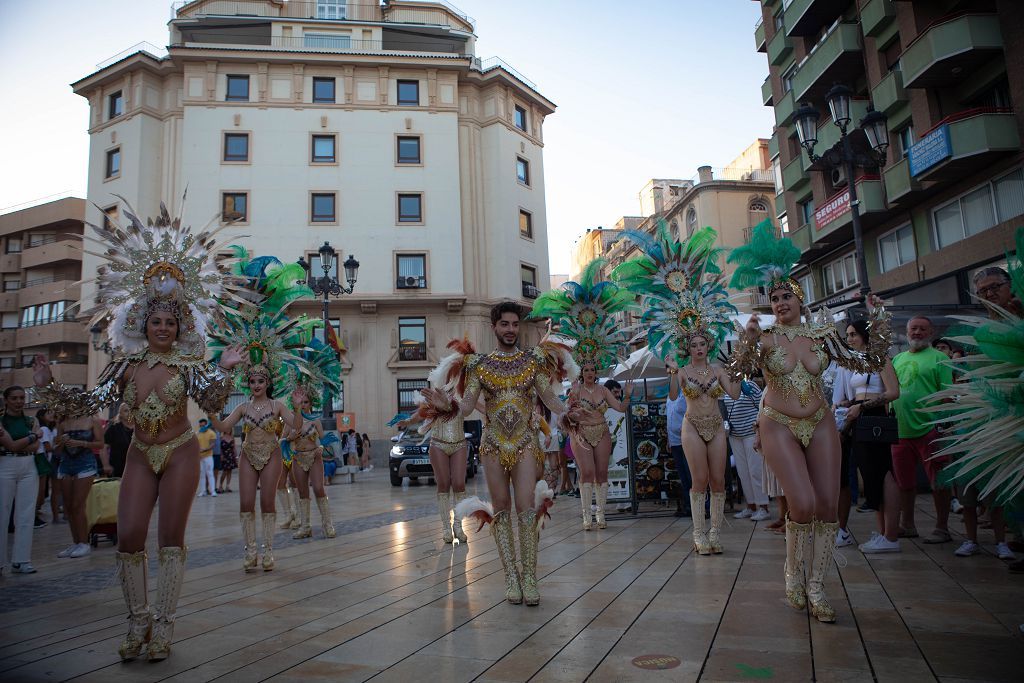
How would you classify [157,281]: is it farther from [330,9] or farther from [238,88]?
[330,9]

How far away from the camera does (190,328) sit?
484 centimetres

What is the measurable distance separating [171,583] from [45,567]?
16.4ft

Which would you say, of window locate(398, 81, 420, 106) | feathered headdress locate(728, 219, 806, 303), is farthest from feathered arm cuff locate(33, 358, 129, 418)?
window locate(398, 81, 420, 106)

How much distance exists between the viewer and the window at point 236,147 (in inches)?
1329

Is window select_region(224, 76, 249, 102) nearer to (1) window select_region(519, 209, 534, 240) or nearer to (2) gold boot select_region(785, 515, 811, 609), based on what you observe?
(1) window select_region(519, 209, 534, 240)

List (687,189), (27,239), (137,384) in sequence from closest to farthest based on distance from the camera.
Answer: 1. (137,384)
2. (687,189)
3. (27,239)

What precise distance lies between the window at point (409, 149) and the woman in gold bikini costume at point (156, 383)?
3118 centimetres

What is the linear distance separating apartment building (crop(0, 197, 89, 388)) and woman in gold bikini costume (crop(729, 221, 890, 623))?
4768cm

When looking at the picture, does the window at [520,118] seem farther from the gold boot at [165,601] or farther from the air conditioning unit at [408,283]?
the gold boot at [165,601]

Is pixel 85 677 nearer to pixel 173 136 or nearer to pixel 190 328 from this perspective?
pixel 190 328

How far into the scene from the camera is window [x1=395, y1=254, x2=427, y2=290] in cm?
3397

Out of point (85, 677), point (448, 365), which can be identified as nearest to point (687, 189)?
point (448, 365)

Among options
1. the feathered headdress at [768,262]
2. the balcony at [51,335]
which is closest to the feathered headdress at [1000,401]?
the feathered headdress at [768,262]

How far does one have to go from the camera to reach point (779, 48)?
27422mm
